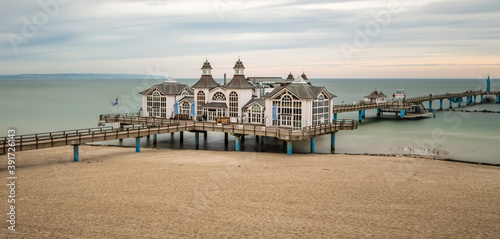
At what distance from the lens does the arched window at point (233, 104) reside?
3722 centimetres

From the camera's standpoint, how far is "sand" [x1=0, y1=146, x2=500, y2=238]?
14828mm

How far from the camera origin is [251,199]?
1827 cm

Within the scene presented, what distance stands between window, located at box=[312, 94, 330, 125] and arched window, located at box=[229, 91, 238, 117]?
7.48 meters

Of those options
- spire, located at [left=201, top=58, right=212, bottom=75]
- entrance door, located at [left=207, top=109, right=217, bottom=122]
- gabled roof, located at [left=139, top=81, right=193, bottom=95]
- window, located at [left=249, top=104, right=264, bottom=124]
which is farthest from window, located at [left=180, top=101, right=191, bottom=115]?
window, located at [left=249, top=104, right=264, bottom=124]

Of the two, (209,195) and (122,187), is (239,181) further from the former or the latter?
(122,187)

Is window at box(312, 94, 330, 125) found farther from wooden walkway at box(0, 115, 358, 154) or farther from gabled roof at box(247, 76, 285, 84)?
gabled roof at box(247, 76, 285, 84)

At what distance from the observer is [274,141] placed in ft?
131

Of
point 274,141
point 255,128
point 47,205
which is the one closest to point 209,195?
point 47,205

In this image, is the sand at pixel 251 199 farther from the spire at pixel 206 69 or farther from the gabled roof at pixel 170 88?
the spire at pixel 206 69

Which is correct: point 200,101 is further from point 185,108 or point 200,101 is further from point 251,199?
point 251,199

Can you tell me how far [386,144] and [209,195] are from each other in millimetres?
24711

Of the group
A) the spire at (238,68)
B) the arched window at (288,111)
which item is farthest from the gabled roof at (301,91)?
the spire at (238,68)

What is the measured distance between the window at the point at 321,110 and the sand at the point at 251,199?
252 inches

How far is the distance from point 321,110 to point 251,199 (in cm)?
1753
